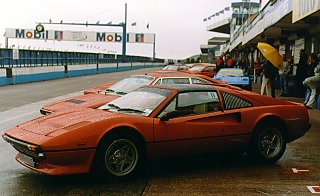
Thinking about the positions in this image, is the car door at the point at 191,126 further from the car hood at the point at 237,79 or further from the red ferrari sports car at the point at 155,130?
the car hood at the point at 237,79

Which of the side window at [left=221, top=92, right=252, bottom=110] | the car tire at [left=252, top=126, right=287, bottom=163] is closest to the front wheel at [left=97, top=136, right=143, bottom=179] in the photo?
the side window at [left=221, top=92, right=252, bottom=110]

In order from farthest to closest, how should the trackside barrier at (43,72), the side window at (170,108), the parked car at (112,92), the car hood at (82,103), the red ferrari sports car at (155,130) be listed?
1. the trackside barrier at (43,72)
2. the parked car at (112,92)
3. the car hood at (82,103)
4. the side window at (170,108)
5. the red ferrari sports car at (155,130)

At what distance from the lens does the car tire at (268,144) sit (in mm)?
6508

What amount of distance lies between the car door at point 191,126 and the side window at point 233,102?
0.43 ft

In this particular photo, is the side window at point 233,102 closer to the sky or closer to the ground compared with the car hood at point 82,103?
closer to the sky

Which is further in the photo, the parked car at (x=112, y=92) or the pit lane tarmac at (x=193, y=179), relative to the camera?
the parked car at (x=112, y=92)

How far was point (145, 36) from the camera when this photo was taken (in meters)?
81.0

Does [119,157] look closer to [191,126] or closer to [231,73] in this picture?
[191,126]

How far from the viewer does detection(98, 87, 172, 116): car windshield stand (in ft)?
19.5

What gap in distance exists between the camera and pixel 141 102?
618 centimetres

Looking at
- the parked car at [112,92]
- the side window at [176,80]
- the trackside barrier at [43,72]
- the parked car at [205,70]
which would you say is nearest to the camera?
the parked car at [112,92]

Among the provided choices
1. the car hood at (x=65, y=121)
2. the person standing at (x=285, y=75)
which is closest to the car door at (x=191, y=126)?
the car hood at (x=65, y=121)

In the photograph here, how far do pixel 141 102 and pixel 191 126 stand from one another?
31.1 inches

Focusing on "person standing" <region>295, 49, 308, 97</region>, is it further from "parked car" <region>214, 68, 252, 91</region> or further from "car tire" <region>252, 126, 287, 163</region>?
"car tire" <region>252, 126, 287, 163</region>
